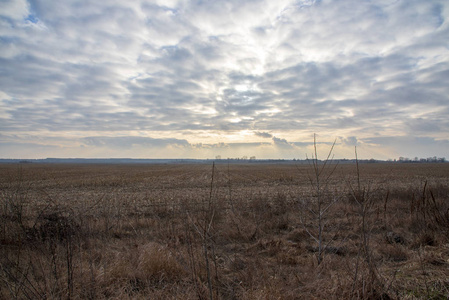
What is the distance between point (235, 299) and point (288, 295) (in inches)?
33.1

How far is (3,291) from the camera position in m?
3.73

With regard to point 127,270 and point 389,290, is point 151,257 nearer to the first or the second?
point 127,270

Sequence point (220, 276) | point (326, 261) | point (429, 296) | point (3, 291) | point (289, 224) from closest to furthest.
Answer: point (429, 296) → point (3, 291) → point (220, 276) → point (326, 261) → point (289, 224)

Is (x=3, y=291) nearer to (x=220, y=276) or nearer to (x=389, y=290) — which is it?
(x=220, y=276)

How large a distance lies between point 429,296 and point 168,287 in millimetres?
3810

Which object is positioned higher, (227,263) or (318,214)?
(318,214)

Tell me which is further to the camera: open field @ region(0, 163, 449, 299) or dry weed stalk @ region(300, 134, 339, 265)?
dry weed stalk @ region(300, 134, 339, 265)

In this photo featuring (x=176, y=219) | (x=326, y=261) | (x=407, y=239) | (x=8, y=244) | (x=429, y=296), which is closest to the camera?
(x=429, y=296)

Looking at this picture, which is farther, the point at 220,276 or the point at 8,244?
the point at 8,244

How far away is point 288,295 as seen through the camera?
3506 mm


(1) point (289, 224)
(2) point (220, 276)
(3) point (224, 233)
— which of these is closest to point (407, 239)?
(1) point (289, 224)

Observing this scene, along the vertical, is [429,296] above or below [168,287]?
above

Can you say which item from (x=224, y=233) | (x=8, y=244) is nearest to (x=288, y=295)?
(x=224, y=233)

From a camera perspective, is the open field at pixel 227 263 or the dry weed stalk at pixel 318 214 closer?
the open field at pixel 227 263
